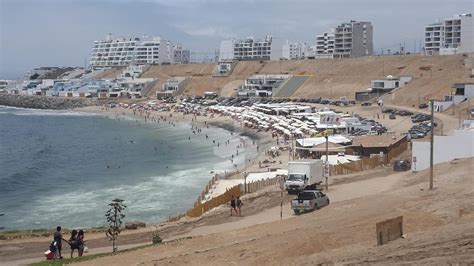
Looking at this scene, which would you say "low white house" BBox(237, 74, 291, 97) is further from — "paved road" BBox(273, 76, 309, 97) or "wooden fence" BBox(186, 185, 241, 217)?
"wooden fence" BBox(186, 185, 241, 217)

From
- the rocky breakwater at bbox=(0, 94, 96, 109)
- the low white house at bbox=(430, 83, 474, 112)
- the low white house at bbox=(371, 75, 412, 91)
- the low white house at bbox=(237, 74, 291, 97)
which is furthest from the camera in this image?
the rocky breakwater at bbox=(0, 94, 96, 109)

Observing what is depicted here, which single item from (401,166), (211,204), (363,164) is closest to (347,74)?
(363,164)

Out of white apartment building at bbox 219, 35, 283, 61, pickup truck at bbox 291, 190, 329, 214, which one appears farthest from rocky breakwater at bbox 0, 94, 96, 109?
pickup truck at bbox 291, 190, 329, 214

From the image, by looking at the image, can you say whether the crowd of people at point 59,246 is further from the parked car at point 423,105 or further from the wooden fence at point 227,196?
the parked car at point 423,105

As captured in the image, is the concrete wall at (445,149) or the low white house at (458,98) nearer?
the concrete wall at (445,149)

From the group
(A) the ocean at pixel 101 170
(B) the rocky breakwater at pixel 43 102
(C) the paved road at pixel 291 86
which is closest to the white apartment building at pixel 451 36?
(C) the paved road at pixel 291 86

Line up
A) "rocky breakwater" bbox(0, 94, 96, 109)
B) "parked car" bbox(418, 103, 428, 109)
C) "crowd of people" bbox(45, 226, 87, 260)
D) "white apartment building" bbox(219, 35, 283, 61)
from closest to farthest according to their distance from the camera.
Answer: "crowd of people" bbox(45, 226, 87, 260)
"parked car" bbox(418, 103, 428, 109)
"rocky breakwater" bbox(0, 94, 96, 109)
"white apartment building" bbox(219, 35, 283, 61)
